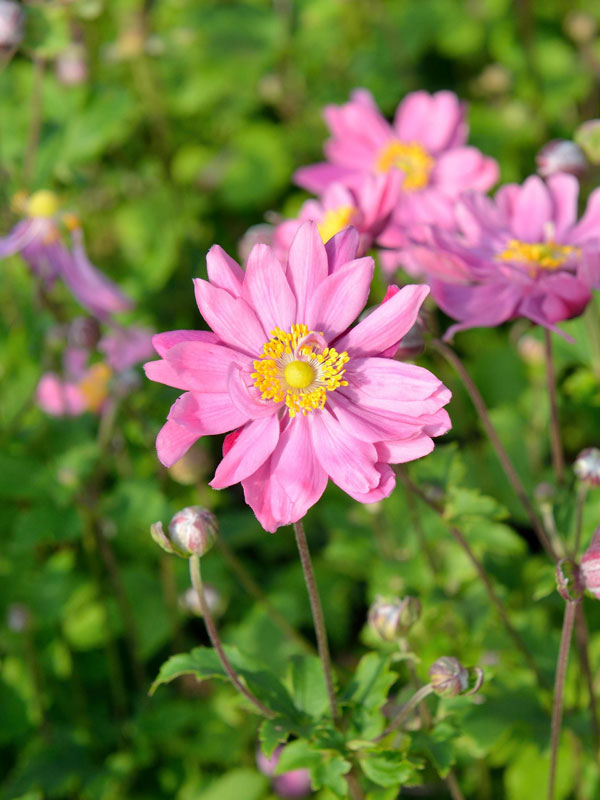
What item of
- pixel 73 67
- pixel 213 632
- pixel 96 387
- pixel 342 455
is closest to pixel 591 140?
pixel 342 455

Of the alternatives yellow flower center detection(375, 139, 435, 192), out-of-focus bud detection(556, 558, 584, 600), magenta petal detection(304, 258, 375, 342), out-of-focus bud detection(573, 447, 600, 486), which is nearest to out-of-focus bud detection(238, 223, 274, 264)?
yellow flower center detection(375, 139, 435, 192)

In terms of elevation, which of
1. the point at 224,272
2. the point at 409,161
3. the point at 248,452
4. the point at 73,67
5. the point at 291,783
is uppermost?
the point at 73,67

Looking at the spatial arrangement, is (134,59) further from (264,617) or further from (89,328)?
(264,617)

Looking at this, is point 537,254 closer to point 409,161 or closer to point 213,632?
point 409,161

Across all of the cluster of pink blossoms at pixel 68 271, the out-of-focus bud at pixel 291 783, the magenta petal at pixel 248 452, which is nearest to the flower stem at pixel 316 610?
the magenta petal at pixel 248 452

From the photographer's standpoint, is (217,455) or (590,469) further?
(217,455)

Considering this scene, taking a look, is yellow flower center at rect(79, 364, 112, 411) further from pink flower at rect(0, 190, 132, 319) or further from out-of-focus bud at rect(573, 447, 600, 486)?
out-of-focus bud at rect(573, 447, 600, 486)

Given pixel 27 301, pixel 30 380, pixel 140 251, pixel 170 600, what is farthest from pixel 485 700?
pixel 140 251
